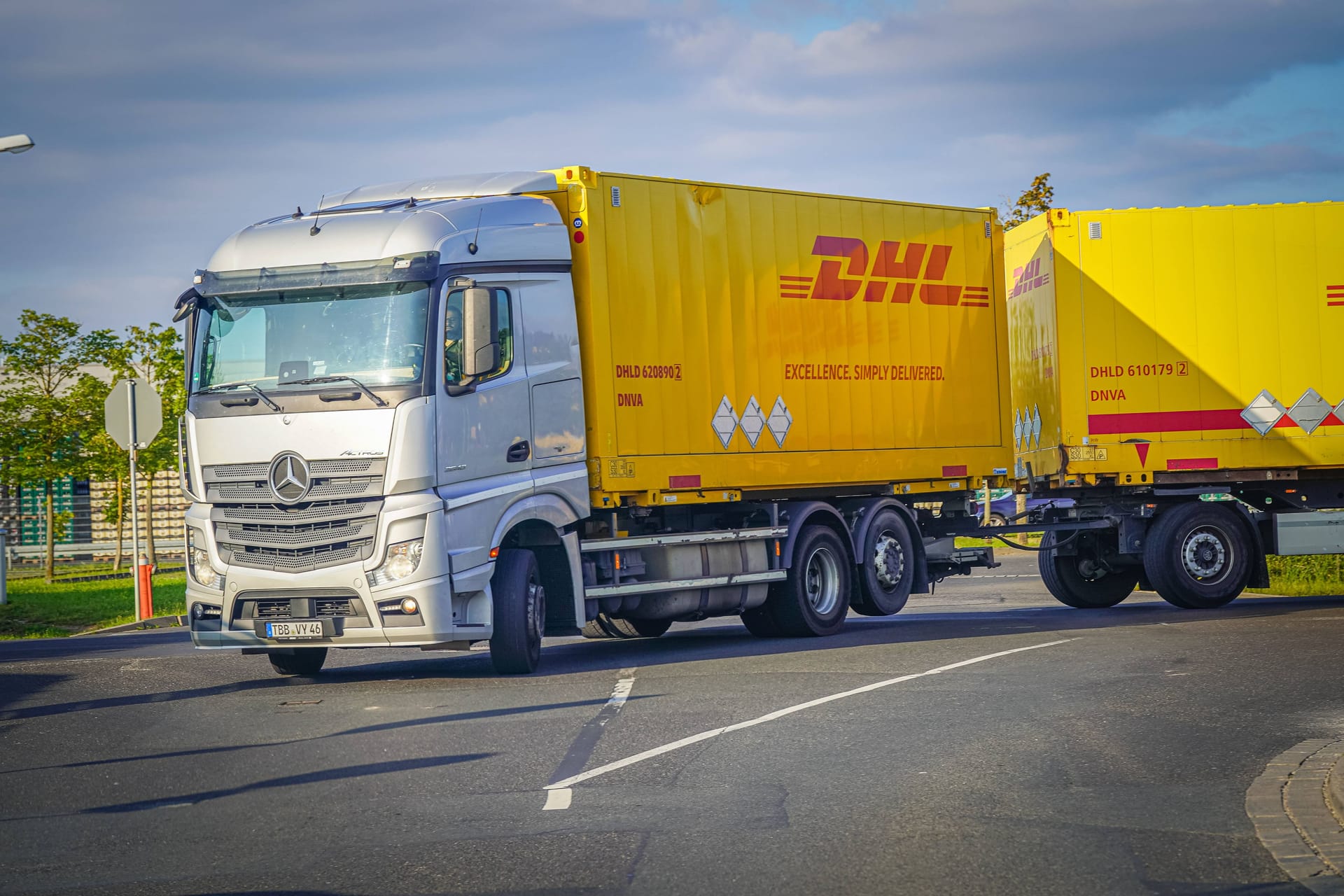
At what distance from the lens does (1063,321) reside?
1683 centimetres

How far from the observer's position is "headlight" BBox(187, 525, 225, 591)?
1155cm

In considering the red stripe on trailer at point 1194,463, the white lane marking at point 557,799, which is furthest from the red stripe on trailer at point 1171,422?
the white lane marking at point 557,799

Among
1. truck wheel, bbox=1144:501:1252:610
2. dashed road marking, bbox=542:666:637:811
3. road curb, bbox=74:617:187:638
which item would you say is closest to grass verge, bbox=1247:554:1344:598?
truck wheel, bbox=1144:501:1252:610

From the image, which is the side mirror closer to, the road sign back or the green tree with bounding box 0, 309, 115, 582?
the road sign back

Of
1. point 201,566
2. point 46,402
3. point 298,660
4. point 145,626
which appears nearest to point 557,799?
point 201,566

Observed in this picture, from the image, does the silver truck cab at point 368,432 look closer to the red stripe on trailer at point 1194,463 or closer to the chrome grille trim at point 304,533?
the chrome grille trim at point 304,533

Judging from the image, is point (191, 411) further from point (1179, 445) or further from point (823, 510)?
point (1179, 445)

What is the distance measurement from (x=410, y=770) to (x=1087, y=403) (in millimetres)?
10716

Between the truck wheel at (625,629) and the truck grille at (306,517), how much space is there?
13.8 feet

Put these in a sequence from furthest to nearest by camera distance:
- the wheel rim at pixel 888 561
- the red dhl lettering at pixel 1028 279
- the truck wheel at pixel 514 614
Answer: the red dhl lettering at pixel 1028 279 → the wheel rim at pixel 888 561 → the truck wheel at pixel 514 614

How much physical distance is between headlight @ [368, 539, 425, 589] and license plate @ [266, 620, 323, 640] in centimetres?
53

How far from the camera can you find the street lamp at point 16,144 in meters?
18.3

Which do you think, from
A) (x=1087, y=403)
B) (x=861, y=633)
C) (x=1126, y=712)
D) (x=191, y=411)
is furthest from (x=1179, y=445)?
(x=191, y=411)

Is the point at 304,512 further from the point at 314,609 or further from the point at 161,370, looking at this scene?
the point at 161,370
